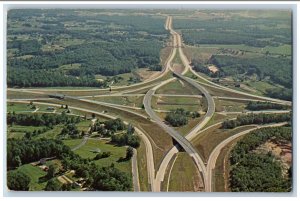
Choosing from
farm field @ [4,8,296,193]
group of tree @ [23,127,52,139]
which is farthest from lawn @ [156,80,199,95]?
group of tree @ [23,127,52,139]

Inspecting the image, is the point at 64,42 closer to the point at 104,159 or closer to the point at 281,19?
the point at 104,159

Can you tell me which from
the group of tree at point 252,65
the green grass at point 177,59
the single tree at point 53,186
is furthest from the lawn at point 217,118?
the single tree at point 53,186

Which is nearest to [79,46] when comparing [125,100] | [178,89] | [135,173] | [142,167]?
[125,100]

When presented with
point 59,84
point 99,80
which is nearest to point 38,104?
point 59,84

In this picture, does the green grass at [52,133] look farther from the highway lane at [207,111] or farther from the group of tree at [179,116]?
the highway lane at [207,111]

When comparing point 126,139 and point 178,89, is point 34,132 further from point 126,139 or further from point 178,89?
point 178,89
